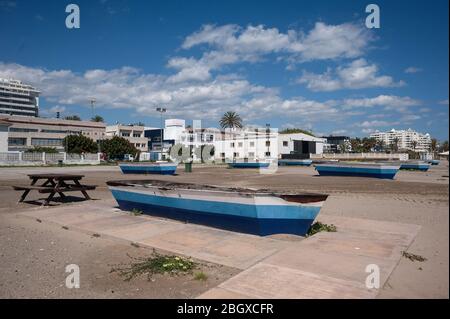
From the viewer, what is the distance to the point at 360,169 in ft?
88.4

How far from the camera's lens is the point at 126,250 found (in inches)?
250

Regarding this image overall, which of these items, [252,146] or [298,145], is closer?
[252,146]

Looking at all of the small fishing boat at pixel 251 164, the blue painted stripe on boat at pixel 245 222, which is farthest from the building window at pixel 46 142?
the blue painted stripe on boat at pixel 245 222

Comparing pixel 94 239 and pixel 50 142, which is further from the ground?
pixel 50 142

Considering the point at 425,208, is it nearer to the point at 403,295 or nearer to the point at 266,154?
the point at 403,295

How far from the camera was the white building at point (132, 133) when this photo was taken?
9631 cm

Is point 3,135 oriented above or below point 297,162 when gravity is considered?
above

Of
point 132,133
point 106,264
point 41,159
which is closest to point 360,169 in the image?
point 106,264

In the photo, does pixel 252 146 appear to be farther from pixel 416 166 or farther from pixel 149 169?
pixel 149 169

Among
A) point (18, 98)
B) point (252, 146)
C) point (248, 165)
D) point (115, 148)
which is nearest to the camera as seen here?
point (248, 165)

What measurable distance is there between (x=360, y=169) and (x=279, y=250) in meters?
23.0

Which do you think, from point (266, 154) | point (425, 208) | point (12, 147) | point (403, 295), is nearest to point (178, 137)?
point (266, 154)

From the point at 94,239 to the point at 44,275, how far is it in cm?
213

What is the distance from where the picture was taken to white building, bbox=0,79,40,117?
13088 centimetres
